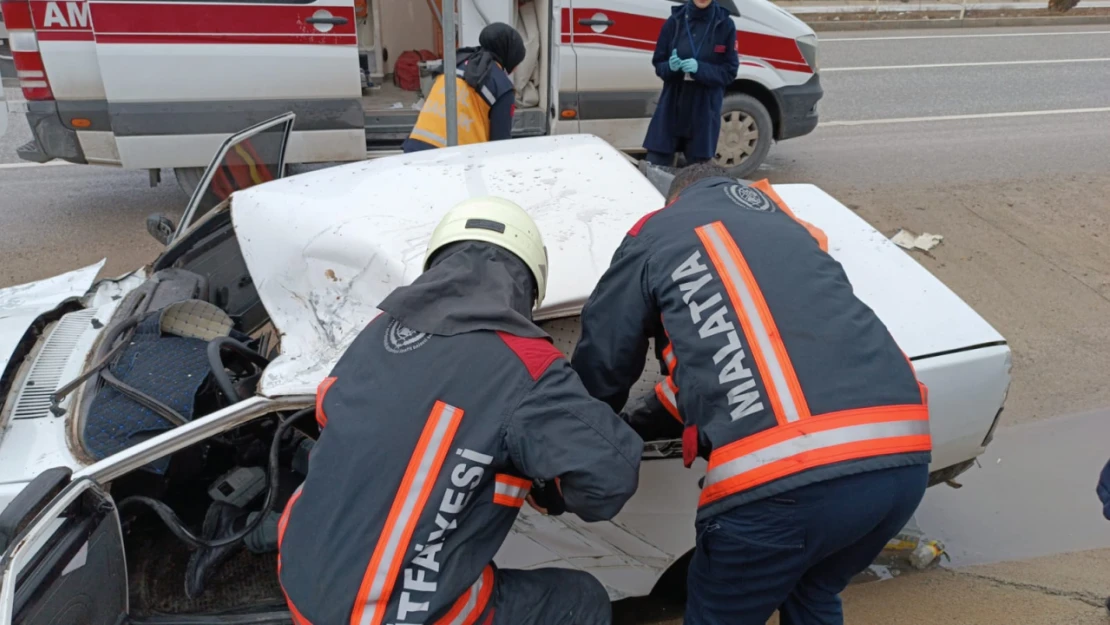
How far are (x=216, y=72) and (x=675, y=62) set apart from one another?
2.80 meters

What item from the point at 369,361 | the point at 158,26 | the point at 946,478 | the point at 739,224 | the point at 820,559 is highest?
the point at 158,26

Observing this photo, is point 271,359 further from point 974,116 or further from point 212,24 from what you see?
point 974,116

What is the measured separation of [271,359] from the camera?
110 inches

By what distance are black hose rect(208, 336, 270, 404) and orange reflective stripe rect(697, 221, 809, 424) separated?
4.57ft

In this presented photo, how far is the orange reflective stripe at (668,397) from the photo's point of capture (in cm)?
238

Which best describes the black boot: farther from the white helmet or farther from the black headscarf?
the black headscarf

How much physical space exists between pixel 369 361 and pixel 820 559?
1166mm

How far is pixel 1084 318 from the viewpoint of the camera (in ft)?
16.1

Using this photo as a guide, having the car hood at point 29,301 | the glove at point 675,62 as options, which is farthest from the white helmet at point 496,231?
the glove at point 675,62

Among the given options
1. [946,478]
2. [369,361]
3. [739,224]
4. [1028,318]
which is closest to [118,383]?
[369,361]

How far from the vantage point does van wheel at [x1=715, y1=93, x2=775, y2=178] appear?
21.5 feet

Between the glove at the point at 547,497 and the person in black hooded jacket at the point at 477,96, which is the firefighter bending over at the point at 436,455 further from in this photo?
the person in black hooded jacket at the point at 477,96

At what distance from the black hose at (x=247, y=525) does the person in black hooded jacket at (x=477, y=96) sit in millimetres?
2354

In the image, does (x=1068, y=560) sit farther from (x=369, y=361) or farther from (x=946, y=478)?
(x=369, y=361)
